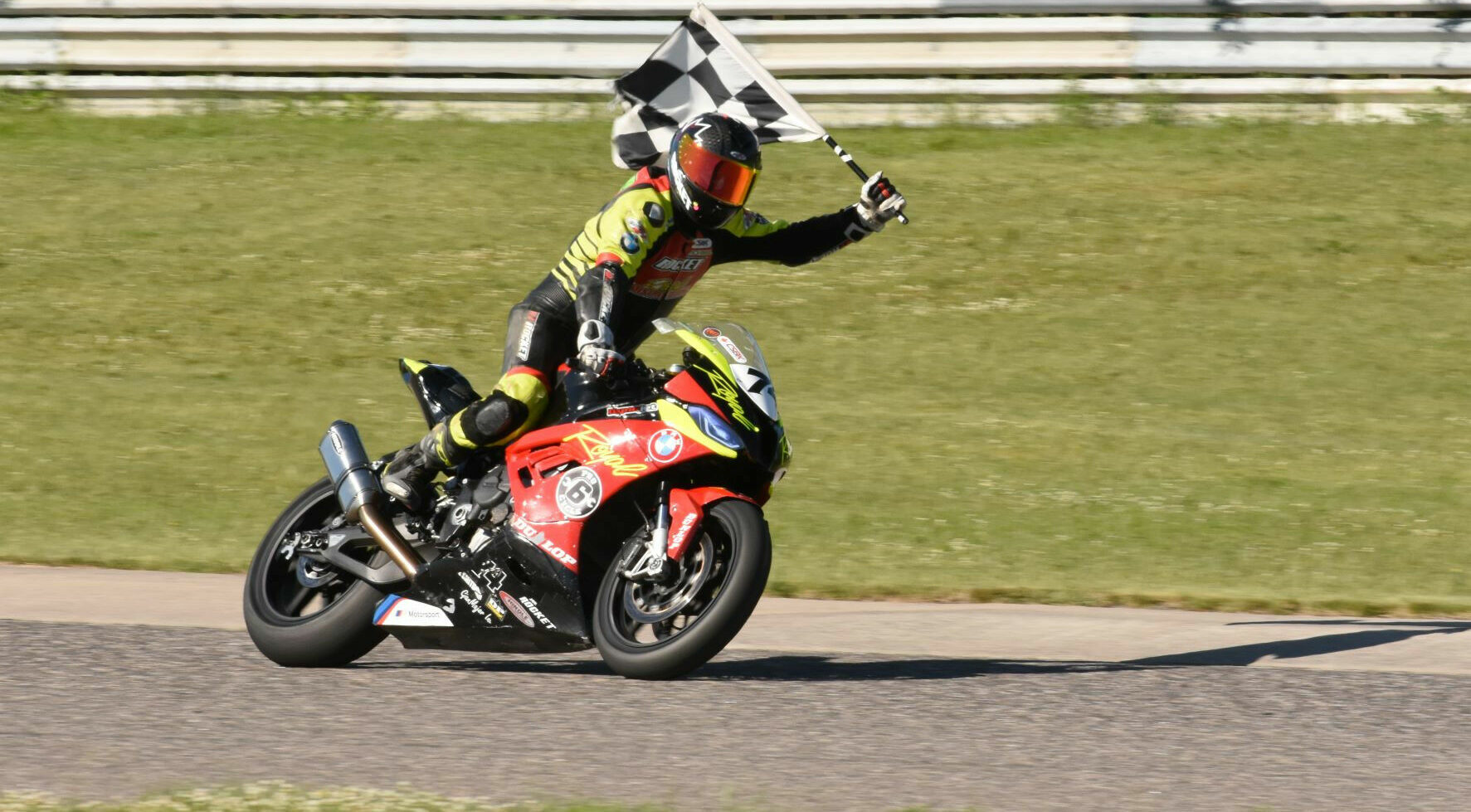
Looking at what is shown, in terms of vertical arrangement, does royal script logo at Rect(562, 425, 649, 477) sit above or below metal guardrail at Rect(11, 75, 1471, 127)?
below

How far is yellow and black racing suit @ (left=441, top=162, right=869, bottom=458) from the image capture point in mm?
6512

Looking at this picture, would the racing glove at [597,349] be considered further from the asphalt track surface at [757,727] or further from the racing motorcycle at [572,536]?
the asphalt track surface at [757,727]

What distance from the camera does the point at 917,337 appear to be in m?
12.8

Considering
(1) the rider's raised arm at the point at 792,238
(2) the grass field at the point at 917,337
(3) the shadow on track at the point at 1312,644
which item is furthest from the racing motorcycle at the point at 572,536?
(2) the grass field at the point at 917,337

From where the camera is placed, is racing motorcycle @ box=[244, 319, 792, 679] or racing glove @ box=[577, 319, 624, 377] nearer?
racing motorcycle @ box=[244, 319, 792, 679]

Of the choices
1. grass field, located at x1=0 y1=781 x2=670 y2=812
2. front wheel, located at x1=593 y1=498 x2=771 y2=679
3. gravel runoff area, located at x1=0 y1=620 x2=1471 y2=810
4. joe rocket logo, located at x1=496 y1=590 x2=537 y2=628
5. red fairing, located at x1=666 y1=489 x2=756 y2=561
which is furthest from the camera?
joe rocket logo, located at x1=496 y1=590 x2=537 y2=628

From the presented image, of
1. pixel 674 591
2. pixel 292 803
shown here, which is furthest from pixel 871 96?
pixel 292 803

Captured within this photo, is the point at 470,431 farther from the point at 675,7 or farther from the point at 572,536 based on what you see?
the point at 675,7

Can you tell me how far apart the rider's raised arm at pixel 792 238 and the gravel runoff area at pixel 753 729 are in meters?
1.46

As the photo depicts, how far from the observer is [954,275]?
13.8 m

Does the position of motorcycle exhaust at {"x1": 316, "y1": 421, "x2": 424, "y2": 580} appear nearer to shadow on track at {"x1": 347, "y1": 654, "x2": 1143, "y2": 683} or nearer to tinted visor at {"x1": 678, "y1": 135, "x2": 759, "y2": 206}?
shadow on track at {"x1": 347, "y1": 654, "x2": 1143, "y2": 683}

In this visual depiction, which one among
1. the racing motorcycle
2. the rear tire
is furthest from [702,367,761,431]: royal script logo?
the rear tire

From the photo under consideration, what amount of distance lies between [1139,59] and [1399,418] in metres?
5.62

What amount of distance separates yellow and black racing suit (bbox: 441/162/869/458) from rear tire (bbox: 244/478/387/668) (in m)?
0.66
